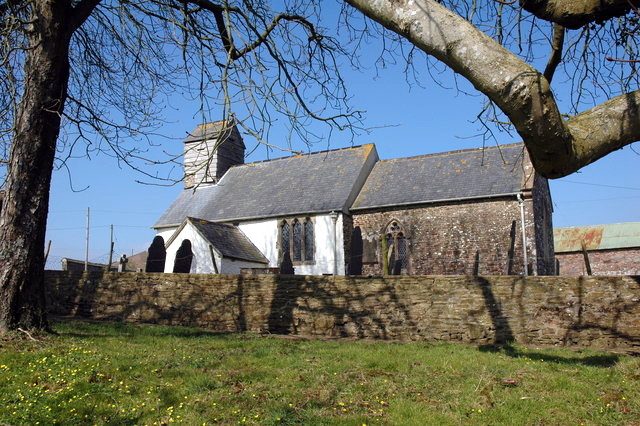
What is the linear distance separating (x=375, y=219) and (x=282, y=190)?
6.31 metres

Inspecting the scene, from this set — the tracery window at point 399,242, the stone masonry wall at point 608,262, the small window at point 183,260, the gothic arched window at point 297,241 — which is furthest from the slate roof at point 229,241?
the stone masonry wall at point 608,262

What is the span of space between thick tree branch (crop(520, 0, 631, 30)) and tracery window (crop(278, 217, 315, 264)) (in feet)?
78.5

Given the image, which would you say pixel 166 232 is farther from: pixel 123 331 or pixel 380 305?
pixel 380 305

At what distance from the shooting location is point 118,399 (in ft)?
18.5

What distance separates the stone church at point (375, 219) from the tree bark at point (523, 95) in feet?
54.5

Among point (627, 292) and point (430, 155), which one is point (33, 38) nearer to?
point (627, 292)

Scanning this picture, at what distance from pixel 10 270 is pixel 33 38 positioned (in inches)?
159

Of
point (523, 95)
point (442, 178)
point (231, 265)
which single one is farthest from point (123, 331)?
point (442, 178)

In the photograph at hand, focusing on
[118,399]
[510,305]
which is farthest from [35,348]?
[510,305]

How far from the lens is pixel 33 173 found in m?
8.41

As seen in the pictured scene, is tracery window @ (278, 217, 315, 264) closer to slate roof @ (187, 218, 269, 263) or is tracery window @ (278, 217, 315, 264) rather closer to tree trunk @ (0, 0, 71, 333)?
slate roof @ (187, 218, 269, 263)

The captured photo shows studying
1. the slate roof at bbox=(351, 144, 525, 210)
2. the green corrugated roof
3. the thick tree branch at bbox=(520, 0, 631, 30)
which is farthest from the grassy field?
the green corrugated roof

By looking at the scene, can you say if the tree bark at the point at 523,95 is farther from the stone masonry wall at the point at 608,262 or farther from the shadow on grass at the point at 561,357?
the stone masonry wall at the point at 608,262

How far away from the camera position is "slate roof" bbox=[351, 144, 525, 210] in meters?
24.1
